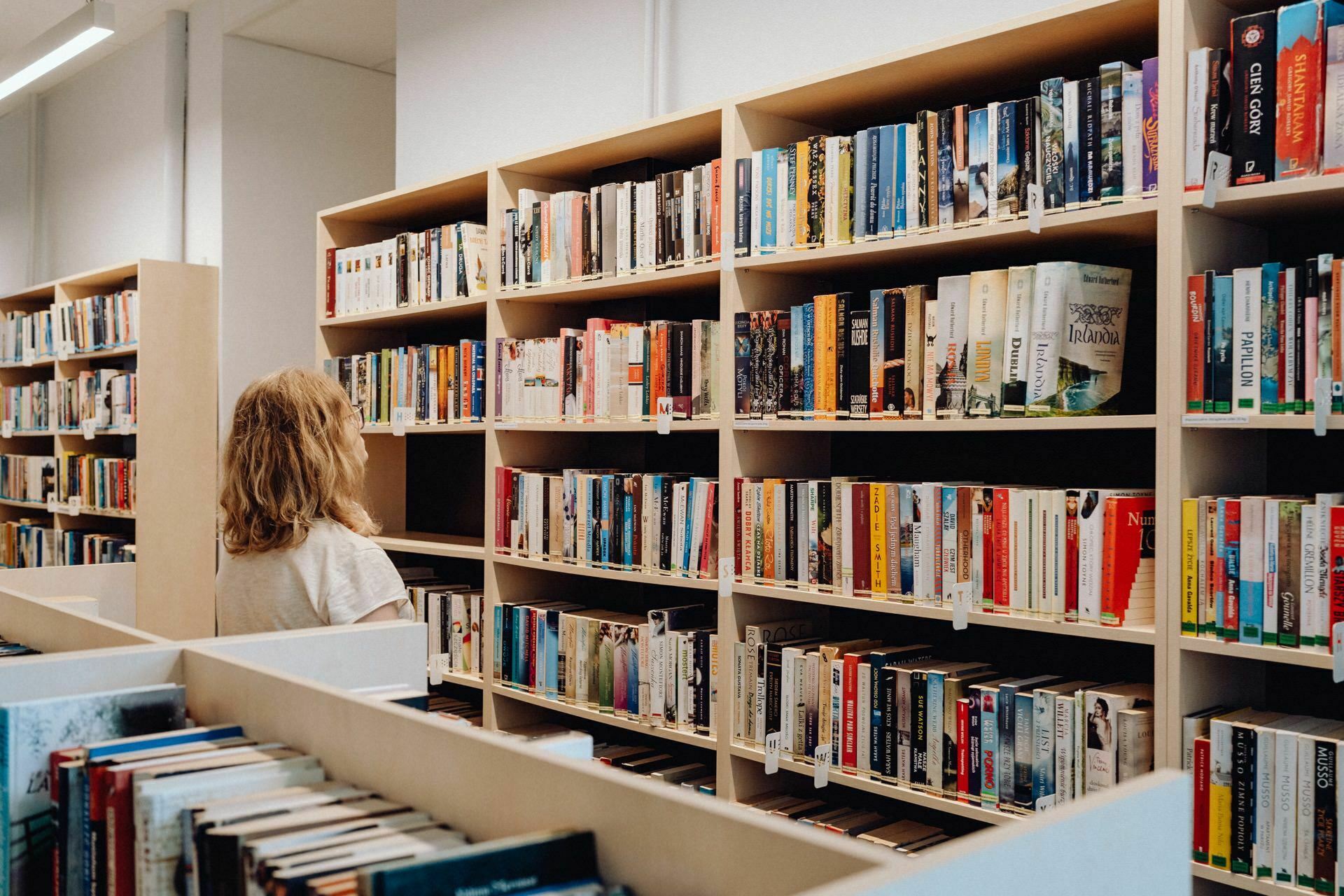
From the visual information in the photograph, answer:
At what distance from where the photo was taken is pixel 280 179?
208 inches

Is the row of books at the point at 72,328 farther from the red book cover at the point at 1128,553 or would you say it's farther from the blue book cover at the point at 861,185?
the red book cover at the point at 1128,553

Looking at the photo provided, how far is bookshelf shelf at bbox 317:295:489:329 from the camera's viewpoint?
3.41 m

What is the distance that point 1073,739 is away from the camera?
→ 2021 mm

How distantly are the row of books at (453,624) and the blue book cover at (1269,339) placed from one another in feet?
7.35

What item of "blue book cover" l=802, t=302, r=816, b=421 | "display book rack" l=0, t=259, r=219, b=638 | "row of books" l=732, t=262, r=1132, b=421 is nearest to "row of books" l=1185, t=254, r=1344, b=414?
"row of books" l=732, t=262, r=1132, b=421

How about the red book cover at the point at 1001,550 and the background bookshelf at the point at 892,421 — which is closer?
the background bookshelf at the point at 892,421

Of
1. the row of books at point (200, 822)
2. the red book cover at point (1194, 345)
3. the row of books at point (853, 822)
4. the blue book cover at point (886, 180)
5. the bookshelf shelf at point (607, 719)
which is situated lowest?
the row of books at point (853, 822)

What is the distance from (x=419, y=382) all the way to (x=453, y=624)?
2.57 ft

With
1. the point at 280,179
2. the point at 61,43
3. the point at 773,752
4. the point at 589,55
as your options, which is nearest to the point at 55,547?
the point at 280,179

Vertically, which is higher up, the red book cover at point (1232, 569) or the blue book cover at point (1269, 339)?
the blue book cover at point (1269, 339)

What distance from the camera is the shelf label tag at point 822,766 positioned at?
239 centimetres

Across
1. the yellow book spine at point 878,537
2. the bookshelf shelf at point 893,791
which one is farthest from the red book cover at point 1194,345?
the bookshelf shelf at point 893,791

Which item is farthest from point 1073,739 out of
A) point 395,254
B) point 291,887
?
point 395,254

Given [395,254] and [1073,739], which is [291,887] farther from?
[395,254]
